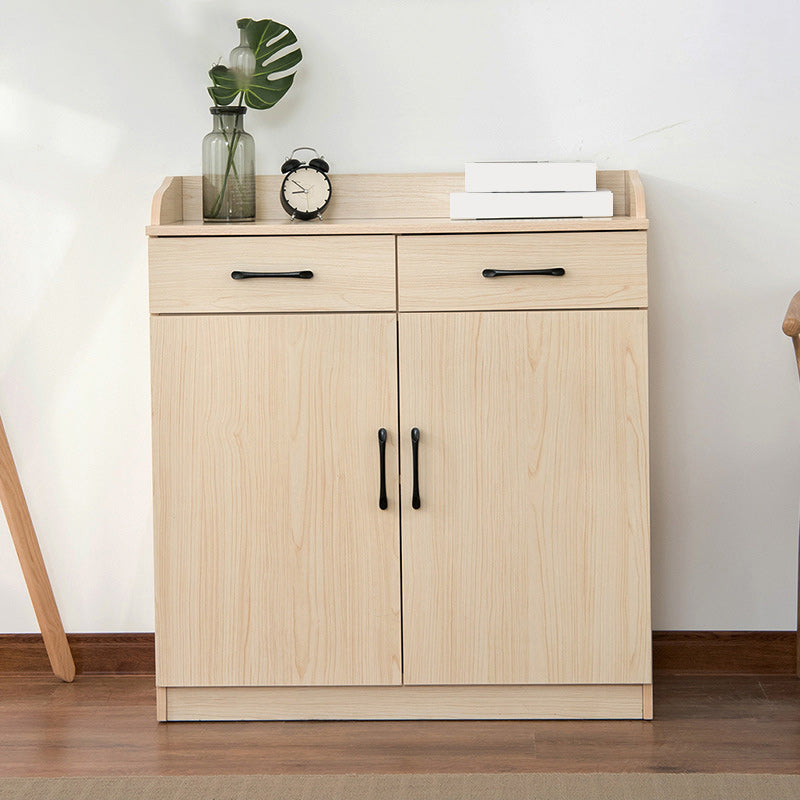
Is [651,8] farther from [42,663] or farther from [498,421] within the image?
[42,663]

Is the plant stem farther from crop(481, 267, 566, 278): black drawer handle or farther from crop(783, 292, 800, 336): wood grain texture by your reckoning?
crop(783, 292, 800, 336): wood grain texture

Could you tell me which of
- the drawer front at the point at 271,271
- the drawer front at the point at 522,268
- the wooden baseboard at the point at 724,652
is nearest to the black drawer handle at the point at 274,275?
the drawer front at the point at 271,271

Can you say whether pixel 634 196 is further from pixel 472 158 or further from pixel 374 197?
pixel 374 197

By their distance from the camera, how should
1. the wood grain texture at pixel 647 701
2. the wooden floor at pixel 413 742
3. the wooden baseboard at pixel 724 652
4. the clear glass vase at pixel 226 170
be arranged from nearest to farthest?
the wooden floor at pixel 413 742, the wood grain texture at pixel 647 701, the clear glass vase at pixel 226 170, the wooden baseboard at pixel 724 652

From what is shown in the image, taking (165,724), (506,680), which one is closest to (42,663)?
(165,724)

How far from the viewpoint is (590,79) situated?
2258 millimetres

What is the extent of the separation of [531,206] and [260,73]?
0.67 metres

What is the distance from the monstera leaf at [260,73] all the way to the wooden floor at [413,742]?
135 cm

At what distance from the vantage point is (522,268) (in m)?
1.96

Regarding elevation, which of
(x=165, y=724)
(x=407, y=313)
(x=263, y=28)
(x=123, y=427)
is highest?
(x=263, y=28)

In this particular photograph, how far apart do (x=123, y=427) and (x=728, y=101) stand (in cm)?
157

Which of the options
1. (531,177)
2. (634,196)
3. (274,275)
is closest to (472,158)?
(531,177)

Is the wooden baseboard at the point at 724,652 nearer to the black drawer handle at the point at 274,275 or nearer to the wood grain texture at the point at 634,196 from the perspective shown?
the wood grain texture at the point at 634,196

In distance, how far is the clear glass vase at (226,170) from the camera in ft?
7.17
